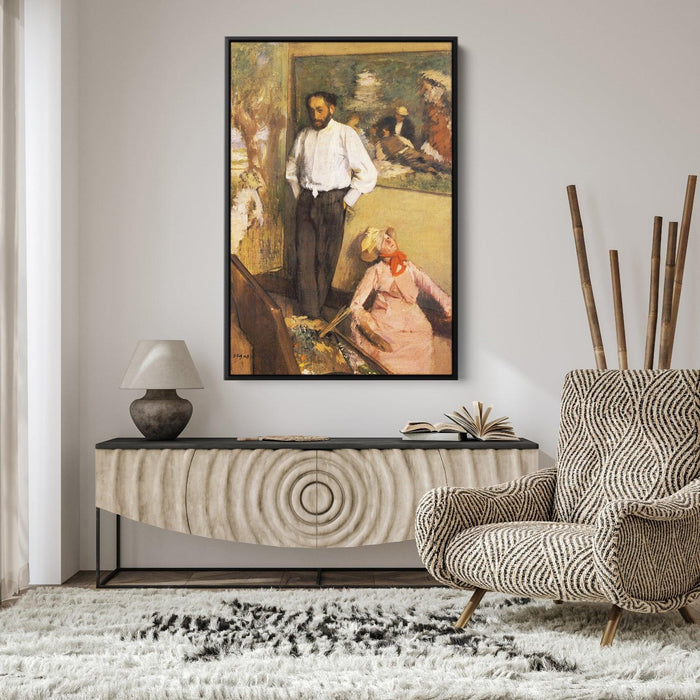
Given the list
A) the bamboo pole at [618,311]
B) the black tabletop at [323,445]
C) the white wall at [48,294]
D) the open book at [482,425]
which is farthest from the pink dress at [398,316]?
the white wall at [48,294]

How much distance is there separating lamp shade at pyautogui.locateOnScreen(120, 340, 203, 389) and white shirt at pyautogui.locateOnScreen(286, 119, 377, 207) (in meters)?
0.88

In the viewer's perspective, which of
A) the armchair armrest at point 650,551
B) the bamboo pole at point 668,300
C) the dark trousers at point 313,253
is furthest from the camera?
the dark trousers at point 313,253

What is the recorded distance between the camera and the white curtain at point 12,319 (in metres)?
2.94

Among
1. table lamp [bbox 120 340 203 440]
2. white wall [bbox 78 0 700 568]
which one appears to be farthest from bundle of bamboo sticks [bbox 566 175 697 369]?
table lamp [bbox 120 340 203 440]

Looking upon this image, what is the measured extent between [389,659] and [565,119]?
8.06ft

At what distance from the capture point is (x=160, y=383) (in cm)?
317

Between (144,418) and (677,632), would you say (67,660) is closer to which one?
(144,418)

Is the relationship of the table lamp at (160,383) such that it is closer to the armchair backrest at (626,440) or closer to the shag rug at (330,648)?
the shag rug at (330,648)

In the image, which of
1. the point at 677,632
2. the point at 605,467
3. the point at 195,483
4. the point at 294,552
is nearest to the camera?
the point at 677,632

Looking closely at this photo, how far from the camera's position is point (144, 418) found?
10.6 feet

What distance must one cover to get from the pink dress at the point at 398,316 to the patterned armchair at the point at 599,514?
0.77 m

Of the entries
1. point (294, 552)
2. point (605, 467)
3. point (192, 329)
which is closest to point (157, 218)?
point (192, 329)

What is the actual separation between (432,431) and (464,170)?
46.5 inches

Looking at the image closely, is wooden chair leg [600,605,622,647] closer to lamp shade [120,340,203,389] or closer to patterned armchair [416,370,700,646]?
patterned armchair [416,370,700,646]
